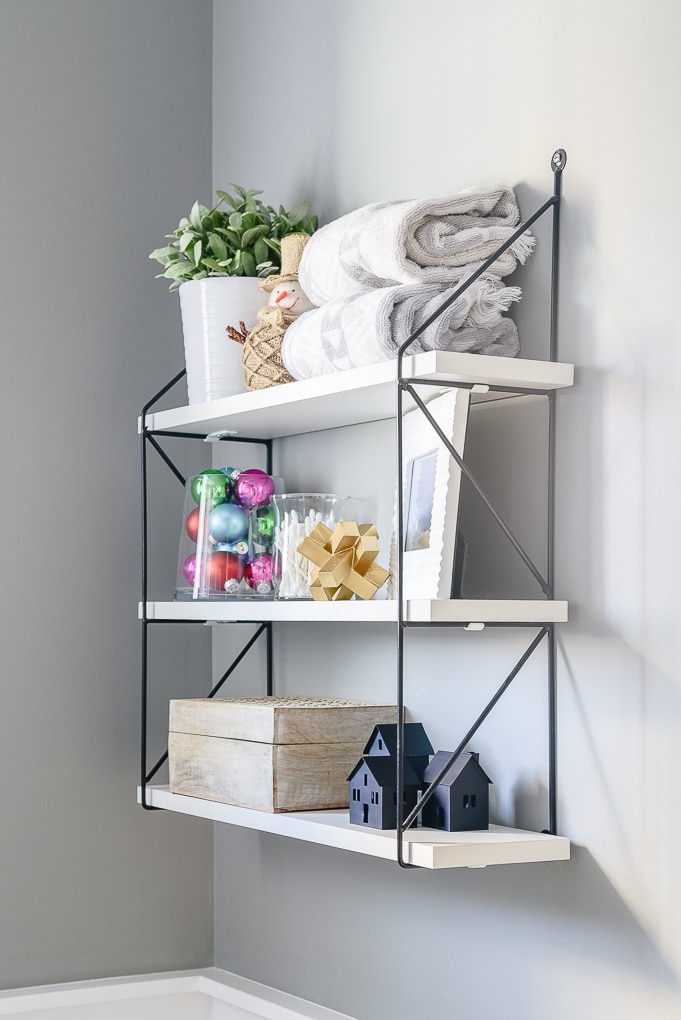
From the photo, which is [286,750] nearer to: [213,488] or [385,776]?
[385,776]

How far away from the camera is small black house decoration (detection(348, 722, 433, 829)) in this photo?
1.40 m

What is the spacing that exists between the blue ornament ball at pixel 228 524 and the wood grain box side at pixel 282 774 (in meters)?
0.28

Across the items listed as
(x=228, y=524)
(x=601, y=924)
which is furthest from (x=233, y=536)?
(x=601, y=924)

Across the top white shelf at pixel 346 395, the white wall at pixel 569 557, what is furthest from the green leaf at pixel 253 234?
the top white shelf at pixel 346 395

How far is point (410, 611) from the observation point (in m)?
1.30

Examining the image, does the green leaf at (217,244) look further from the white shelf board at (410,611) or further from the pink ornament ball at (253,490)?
the white shelf board at (410,611)

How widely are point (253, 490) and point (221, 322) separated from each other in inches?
9.9

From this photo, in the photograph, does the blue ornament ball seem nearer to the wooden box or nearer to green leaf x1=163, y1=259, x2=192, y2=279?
the wooden box

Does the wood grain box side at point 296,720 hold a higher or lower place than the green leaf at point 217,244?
lower

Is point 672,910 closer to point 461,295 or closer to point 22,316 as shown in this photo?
point 461,295

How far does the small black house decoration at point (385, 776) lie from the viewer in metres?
1.40

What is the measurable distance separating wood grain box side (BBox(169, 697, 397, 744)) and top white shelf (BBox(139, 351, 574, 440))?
39cm

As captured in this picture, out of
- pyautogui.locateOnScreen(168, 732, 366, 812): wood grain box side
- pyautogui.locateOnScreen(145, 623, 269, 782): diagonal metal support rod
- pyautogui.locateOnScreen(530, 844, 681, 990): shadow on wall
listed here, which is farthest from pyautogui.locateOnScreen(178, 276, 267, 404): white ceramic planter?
pyautogui.locateOnScreen(530, 844, 681, 990): shadow on wall

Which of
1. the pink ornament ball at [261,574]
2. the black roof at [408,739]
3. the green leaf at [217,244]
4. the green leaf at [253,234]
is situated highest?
the green leaf at [253,234]
